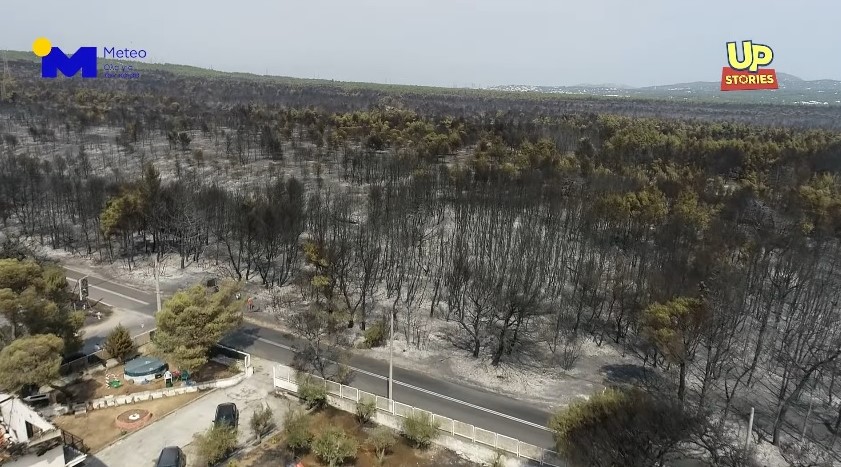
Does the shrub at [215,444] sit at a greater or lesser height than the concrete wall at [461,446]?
greater

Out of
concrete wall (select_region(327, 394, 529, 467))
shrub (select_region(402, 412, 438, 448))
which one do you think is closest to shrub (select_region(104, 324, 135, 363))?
concrete wall (select_region(327, 394, 529, 467))

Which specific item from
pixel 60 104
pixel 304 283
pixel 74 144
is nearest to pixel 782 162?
pixel 304 283

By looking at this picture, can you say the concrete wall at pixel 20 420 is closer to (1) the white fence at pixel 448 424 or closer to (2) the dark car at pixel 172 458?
(2) the dark car at pixel 172 458

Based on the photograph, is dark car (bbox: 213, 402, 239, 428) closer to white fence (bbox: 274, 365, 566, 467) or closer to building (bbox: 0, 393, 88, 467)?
white fence (bbox: 274, 365, 566, 467)

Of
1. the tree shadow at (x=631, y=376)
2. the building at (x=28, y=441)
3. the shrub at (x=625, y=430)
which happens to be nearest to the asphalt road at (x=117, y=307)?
the building at (x=28, y=441)

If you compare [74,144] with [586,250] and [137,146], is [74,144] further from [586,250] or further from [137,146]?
[586,250]
